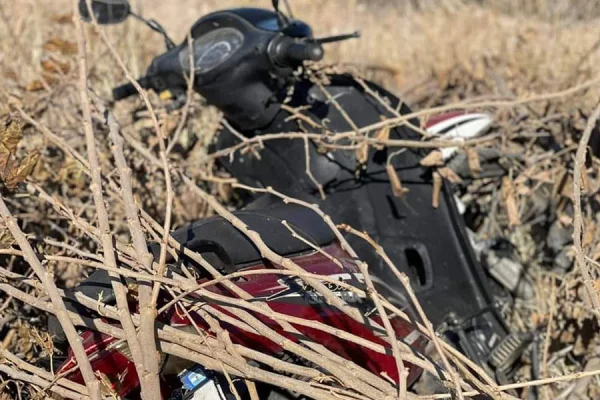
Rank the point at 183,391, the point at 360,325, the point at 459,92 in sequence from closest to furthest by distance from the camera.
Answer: the point at 183,391 → the point at 360,325 → the point at 459,92

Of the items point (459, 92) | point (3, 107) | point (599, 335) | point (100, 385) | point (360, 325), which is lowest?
point (599, 335)

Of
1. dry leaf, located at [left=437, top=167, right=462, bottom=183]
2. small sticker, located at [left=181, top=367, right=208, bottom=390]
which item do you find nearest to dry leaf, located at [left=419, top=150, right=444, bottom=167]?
dry leaf, located at [left=437, top=167, right=462, bottom=183]

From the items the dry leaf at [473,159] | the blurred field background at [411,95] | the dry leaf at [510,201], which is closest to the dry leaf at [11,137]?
the blurred field background at [411,95]

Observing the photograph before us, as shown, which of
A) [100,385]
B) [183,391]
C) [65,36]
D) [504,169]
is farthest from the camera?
[65,36]

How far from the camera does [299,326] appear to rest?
5.80 ft

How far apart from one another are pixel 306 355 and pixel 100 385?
0.39 meters

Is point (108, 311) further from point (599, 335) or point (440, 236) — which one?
point (599, 335)

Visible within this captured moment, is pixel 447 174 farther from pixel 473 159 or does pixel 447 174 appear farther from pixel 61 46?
pixel 61 46

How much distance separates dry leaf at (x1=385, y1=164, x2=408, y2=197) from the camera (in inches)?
99.1

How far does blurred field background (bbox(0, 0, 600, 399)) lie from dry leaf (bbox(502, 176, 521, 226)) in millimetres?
102

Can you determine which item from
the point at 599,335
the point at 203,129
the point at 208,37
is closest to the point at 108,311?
the point at 208,37

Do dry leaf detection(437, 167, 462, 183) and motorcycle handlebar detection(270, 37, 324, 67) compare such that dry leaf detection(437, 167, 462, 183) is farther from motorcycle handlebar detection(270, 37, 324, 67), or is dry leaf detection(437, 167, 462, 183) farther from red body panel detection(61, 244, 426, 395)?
red body panel detection(61, 244, 426, 395)

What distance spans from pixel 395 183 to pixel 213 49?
26.2 inches

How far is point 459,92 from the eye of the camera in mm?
4312
